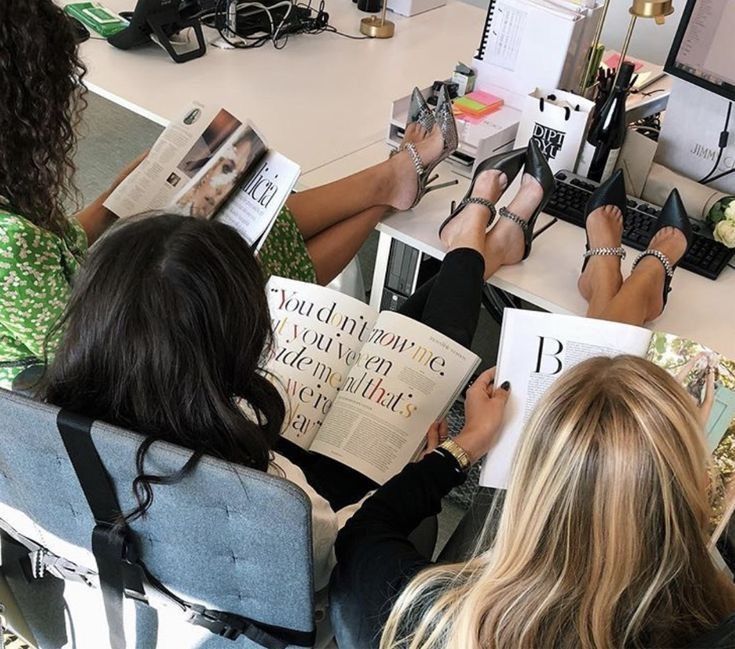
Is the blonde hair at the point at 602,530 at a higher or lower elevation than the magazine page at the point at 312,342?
higher

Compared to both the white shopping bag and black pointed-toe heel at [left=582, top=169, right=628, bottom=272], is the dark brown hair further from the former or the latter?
the white shopping bag

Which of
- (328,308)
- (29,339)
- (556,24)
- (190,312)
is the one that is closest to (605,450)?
(190,312)

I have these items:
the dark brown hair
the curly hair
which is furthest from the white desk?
the dark brown hair

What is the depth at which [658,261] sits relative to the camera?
1.40m

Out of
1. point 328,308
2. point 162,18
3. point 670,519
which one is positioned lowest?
point 328,308

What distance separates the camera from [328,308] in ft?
4.43

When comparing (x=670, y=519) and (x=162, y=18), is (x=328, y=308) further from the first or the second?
(x=162, y=18)

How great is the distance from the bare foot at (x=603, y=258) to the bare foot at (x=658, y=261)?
0.04 metres

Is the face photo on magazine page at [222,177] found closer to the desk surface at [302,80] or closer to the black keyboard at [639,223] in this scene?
the desk surface at [302,80]

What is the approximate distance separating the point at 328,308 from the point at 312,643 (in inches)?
22.7

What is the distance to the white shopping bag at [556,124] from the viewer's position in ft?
5.29

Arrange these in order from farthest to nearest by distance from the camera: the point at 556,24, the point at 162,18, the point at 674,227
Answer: the point at 162,18, the point at 556,24, the point at 674,227

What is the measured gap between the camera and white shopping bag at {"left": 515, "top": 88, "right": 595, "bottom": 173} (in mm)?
1612

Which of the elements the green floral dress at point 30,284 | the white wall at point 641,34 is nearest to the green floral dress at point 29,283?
the green floral dress at point 30,284
